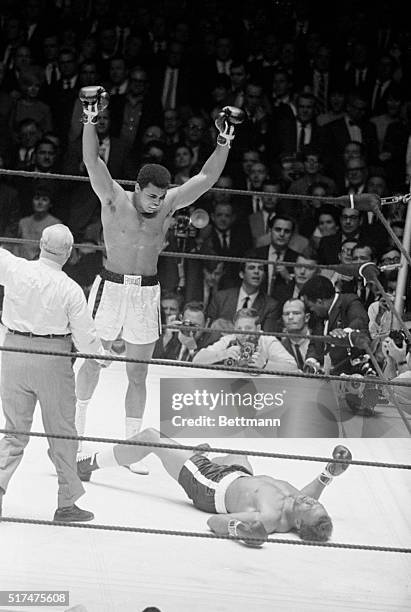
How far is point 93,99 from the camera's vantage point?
3.31 metres

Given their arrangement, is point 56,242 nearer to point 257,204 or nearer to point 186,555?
point 186,555

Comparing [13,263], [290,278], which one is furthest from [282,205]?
[13,263]

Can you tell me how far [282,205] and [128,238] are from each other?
7.03ft

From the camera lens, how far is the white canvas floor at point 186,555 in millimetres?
3094

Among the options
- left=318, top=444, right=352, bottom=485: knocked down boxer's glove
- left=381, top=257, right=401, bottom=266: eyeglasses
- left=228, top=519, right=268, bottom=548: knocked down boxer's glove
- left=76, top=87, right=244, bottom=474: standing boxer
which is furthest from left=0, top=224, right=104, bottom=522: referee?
left=381, top=257, right=401, bottom=266: eyeglasses

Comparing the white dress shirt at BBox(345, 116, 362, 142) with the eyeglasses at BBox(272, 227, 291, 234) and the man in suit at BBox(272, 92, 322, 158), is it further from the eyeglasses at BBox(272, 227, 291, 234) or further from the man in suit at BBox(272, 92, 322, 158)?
the eyeglasses at BBox(272, 227, 291, 234)

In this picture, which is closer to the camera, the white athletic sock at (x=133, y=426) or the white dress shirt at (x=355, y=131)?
the white athletic sock at (x=133, y=426)

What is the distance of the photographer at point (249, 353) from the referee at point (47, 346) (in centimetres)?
121

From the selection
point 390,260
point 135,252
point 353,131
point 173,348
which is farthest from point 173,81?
point 135,252

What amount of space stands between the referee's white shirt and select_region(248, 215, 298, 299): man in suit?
2133 millimetres

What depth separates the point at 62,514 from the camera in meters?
3.40

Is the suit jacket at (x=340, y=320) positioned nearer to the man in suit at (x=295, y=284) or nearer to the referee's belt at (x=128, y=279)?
the man in suit at (x=295, y=284)

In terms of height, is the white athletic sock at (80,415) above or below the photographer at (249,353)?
below

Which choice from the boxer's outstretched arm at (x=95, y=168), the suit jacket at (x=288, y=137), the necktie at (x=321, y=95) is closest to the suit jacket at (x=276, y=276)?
the suit jacket at (x=288, y=137)
